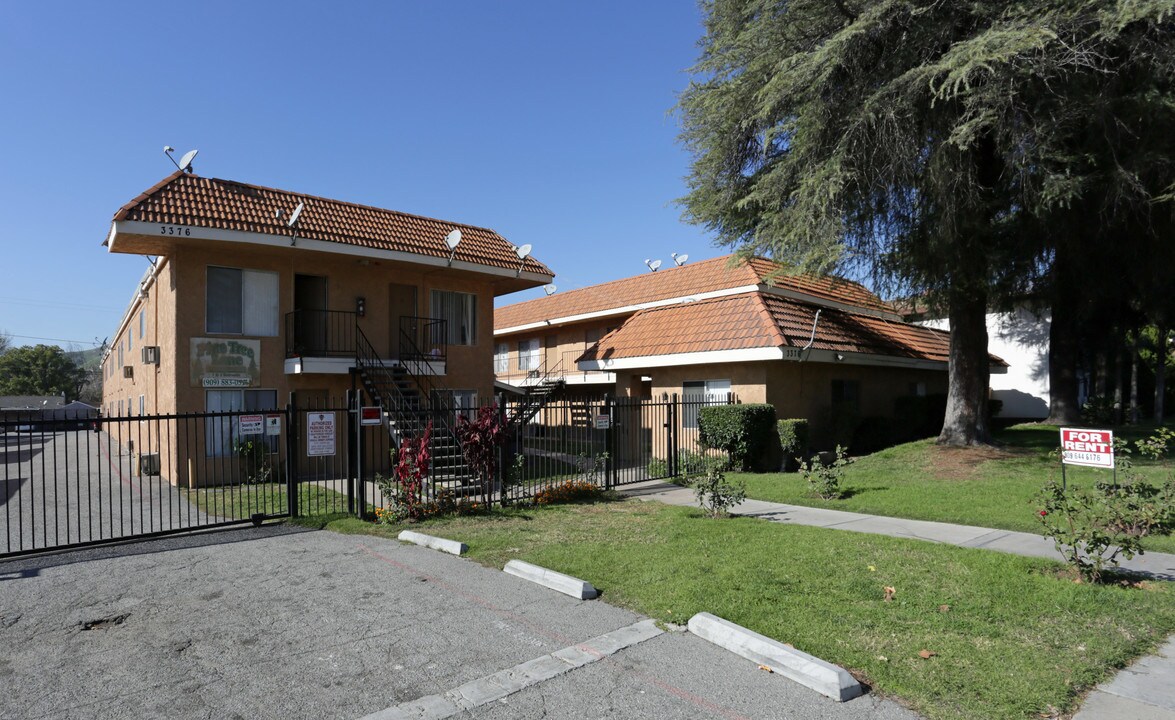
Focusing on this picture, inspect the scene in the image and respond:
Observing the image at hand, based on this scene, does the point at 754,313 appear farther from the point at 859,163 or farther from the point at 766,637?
the point at 766,637

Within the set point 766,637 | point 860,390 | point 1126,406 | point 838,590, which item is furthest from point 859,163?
point 1126,406

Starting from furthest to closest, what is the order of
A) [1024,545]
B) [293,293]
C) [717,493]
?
[293,293], [717,493], [1024,545]

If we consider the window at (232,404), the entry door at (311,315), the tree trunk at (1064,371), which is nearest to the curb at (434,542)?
the window at (232,404)

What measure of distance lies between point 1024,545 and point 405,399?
12.2 meters

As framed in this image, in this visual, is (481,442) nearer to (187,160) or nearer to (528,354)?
(187,160)

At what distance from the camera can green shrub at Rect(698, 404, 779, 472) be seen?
1483 cm

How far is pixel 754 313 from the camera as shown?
56.3ft

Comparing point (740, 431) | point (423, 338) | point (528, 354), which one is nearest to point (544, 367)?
point (528, 354)

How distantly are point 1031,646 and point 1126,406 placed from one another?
28626 millimetres

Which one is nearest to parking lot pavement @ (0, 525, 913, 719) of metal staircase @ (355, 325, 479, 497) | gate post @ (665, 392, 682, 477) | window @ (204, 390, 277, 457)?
metal staircase @ (355, 325, 479, 497)

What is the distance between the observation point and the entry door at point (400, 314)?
58.7ft

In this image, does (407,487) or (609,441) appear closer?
(407,487)

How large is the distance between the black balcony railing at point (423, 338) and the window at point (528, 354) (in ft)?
42.6

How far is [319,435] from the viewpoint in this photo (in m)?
9.94
